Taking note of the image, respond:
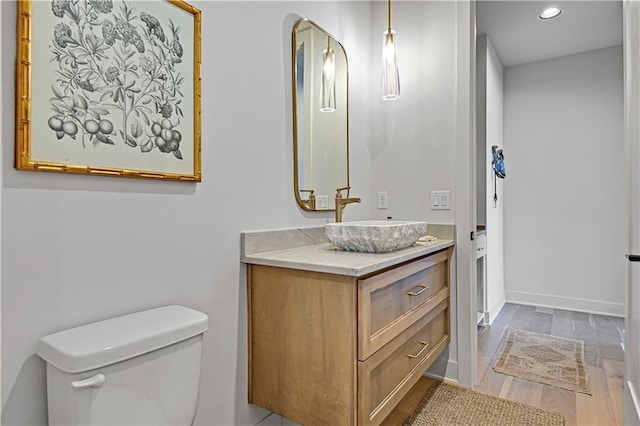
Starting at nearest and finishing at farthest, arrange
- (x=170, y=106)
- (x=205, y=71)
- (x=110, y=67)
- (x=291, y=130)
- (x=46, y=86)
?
(x=46, y=86), (x=110, y=67), (x=170, y=106), (x=205, y=71), (x=291, y=130)

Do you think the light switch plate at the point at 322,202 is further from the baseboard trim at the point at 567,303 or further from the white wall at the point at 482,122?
the baseboard trim at the point at 567,303

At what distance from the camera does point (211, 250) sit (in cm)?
138

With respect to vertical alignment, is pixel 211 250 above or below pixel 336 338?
above

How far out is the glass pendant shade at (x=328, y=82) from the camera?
203 cm

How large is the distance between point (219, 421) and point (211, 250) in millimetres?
661

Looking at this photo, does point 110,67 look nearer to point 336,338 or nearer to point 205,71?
point 205,71

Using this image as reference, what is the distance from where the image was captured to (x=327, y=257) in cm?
146

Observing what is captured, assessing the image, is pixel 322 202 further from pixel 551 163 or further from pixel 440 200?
pixel 551 163

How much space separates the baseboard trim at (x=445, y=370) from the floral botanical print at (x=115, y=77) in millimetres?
A: 1897

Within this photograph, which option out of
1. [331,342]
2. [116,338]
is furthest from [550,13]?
[116,338]

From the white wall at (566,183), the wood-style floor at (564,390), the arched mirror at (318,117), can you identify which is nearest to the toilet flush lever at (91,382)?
the arched mirror at (318,117)

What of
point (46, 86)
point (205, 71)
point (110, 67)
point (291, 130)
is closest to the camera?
point (46, 86)

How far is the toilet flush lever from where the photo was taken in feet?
2.74


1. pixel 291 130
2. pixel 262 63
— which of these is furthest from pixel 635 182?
pixel 262 63
